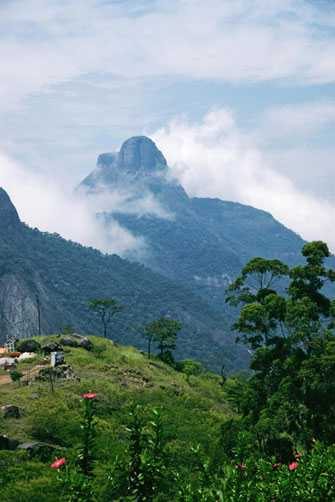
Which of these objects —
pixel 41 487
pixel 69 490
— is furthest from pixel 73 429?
pixel 69 490

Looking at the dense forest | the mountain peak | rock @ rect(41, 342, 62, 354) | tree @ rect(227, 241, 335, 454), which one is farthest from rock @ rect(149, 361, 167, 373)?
the mountain peak

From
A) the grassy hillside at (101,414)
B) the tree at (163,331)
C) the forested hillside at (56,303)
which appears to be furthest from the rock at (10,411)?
the forested hillside at (56,303)

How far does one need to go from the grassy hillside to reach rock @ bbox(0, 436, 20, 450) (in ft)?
4.27

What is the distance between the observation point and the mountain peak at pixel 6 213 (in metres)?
184

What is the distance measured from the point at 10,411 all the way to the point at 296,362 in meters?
16.8

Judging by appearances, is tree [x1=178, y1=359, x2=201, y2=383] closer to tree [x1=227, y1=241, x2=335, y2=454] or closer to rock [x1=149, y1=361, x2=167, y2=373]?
rock [x1=149, y1=361, x2=167, y2=373]

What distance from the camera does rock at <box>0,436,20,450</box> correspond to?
926 inches

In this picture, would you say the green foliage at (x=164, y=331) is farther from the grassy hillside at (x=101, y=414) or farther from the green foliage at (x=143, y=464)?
the green foliage at (x=143, y=464)

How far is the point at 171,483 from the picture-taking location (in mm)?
21219

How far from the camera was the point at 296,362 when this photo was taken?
941 inches

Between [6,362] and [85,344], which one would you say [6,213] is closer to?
[85,344]

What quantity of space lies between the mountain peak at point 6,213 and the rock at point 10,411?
6490 inches

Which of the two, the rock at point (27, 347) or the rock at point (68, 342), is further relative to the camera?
the rock at point (68, 342)

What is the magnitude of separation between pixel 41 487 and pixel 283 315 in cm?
1456
